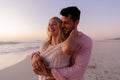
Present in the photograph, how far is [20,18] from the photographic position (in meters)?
7.18

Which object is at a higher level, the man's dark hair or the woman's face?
the man's dark hair

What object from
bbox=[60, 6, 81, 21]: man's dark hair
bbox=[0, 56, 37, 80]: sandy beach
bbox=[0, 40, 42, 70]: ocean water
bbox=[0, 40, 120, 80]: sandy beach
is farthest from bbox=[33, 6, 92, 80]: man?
bbox=[0, 40, 42, 70]: ocean water

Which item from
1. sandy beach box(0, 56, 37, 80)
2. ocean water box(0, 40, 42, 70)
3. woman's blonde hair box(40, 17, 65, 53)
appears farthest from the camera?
ocean water box(0, 40, 42, 70)

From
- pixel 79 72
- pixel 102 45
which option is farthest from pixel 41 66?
pixel 102 45

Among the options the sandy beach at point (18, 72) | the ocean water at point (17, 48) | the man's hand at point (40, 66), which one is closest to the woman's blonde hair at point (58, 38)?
the man's hand at point (40, 66)

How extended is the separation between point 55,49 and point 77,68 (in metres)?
0.18

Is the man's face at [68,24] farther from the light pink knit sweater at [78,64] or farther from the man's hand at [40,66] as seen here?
the man's hand at [40,66]

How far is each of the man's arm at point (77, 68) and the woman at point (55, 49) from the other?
44mm

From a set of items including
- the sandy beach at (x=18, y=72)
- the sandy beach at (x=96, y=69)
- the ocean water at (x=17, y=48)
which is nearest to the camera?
the sandy beach at (x=96, y=69)

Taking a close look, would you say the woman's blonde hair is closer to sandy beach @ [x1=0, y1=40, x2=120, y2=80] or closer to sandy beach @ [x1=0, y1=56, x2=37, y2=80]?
sandy beach @ [x1=0, y1=40, x2=120, y2=80]

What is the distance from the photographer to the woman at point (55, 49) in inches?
67.3

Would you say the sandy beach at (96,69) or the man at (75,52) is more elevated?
the man at (75,52)

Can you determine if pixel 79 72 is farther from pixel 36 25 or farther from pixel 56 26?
pixel 36 25

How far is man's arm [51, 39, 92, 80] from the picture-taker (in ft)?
5.53
